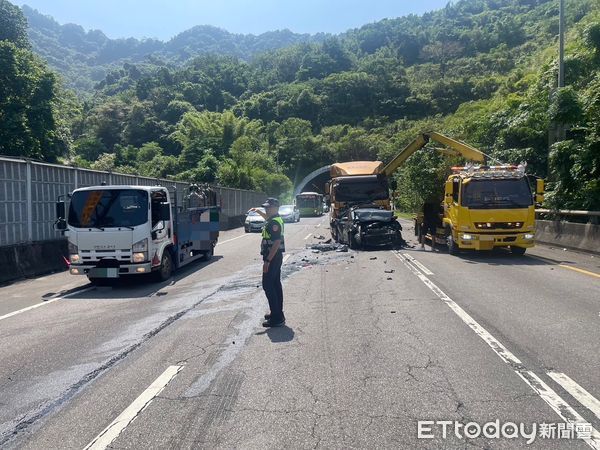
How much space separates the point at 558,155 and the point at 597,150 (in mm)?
1886

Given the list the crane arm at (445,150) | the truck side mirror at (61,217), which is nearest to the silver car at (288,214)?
the crane arm at (445,150)

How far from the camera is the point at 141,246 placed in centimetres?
1197

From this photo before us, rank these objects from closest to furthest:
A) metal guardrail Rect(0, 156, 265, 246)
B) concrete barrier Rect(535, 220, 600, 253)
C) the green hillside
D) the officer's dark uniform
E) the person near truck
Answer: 1. the officer's dark uniform
2. metal guardrail Rect(0, 156, 265, 246)
3. concrete barrier Rect(535, 220, 600, 253)
4. the person near truck
5. the green hillside

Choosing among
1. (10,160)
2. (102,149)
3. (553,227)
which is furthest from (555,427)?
(102,149)

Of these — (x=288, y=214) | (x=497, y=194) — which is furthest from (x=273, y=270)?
(x=288, y=214)

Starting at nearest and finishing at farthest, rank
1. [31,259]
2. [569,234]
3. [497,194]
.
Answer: [31,259]
[497,194]
[569,234]

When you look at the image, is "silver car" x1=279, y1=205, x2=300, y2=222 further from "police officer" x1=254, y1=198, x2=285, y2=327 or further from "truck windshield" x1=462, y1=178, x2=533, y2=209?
"police officer" x1=254, y1=198, x2=285, y2=327

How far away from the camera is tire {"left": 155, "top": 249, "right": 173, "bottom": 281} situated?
13055mm

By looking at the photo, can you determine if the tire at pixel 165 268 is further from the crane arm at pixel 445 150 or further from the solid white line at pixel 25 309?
the crane arm at pixel 445 150

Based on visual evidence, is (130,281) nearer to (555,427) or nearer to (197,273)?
(197,273)

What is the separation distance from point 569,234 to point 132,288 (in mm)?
15022

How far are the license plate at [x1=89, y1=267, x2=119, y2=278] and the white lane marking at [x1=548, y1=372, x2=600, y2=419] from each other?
29.6 ft

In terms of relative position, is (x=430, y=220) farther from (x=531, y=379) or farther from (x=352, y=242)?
(x=531, y=379)

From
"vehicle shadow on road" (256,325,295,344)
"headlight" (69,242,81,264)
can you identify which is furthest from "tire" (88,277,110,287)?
"vehicle shadow on road" (256,325,295,344)
